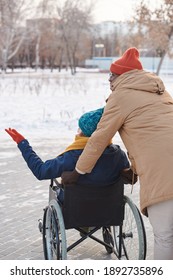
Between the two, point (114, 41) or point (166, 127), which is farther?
point (114, 41)

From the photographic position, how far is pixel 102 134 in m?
3.04

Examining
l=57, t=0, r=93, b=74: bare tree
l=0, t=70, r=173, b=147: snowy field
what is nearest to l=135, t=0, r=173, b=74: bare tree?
l=0, t=70, r=173, b=147: snowy field

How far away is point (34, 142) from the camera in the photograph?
970 cm

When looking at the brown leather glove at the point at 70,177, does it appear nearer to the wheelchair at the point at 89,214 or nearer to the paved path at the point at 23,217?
the wheelchair at the point at 89,214

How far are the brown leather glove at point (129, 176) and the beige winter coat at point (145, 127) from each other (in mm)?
405

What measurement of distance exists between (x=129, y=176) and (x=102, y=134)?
56 cm

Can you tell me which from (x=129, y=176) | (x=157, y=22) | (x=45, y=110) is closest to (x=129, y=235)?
(x=129, y=176)

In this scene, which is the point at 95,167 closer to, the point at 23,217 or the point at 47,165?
the point at 47,165

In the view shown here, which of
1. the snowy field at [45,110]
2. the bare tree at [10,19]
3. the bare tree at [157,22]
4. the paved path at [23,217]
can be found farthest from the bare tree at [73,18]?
the paved path at [23,217]

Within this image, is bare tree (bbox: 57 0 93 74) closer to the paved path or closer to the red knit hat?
the paved path

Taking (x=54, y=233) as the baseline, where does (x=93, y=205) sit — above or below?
above

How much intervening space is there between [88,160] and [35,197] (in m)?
2.93
